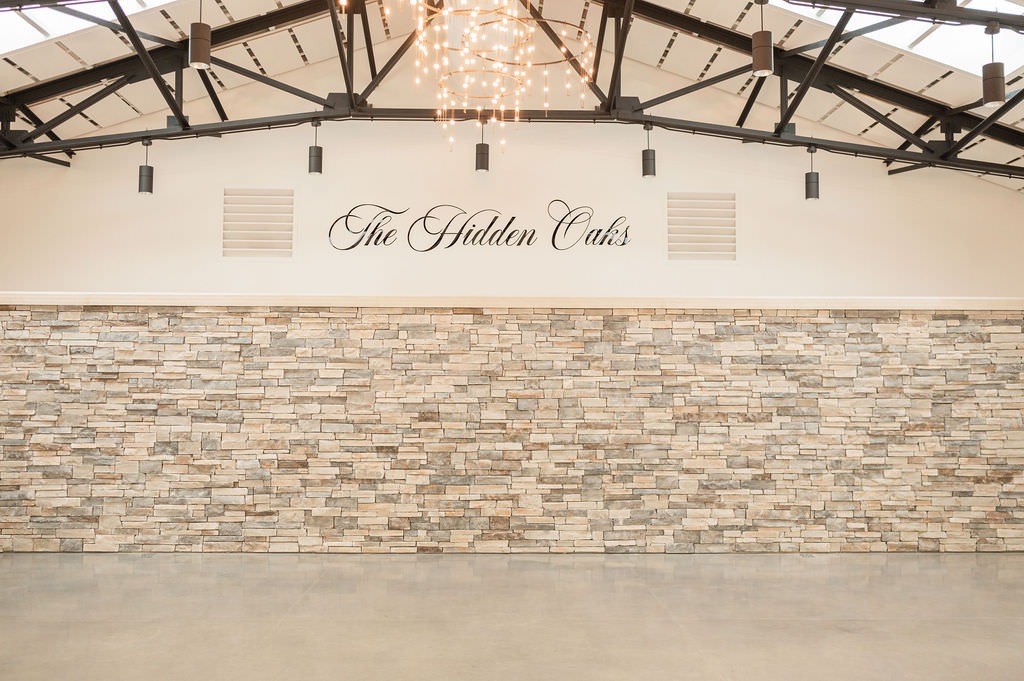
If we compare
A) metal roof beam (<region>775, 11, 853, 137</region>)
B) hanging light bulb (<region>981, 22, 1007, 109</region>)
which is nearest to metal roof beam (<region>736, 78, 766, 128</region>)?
metal roof beam (<region>775, 11, 853, 137</region>)

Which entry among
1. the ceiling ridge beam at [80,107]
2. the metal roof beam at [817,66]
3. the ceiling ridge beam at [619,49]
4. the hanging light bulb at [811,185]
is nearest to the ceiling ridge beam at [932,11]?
the metal roof beam at [817,66]

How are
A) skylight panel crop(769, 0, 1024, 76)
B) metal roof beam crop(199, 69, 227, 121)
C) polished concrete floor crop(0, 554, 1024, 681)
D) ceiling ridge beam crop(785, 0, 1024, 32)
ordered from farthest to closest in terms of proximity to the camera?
metal roof beam crop(199, 69, 227, 121), skylight panel crop(769, 0, 1024, 76), ceiling ridge beam crop(785, 0, 1024, 32), polished concrete floor crop(0, 554, 1024, 681)

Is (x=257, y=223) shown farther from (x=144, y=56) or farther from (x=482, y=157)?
(x=482, y=157)

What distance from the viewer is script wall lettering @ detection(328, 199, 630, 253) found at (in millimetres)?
8820

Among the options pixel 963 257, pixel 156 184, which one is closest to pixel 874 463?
pixel 963 257

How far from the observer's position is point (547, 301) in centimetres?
852

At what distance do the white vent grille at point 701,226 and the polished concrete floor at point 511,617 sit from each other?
3.31 m

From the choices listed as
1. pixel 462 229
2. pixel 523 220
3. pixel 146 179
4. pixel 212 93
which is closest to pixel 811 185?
pixel 523 220

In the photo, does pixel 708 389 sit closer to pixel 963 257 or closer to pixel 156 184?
pixel 963 257

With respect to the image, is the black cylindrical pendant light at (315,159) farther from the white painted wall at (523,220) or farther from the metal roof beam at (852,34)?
the metal roof beam at (852,34)

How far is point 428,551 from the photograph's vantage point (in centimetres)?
827

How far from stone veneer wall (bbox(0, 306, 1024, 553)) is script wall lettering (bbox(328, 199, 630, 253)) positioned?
32.9 inches

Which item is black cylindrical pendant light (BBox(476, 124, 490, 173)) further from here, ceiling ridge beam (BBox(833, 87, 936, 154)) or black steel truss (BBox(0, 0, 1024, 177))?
ceiling ridge beam (BBox(833, 87, 936, 154))

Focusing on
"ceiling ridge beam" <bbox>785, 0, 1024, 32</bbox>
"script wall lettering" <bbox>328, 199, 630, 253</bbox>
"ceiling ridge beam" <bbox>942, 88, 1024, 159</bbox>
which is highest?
"ceiling ridge beam" <bbox>785, 0, 1024, 32</bbox>
